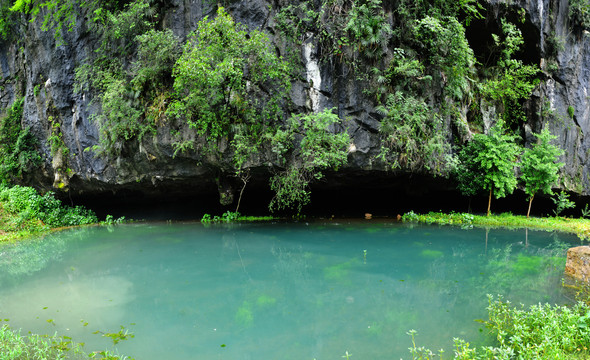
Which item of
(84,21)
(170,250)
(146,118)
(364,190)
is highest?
(84,21)

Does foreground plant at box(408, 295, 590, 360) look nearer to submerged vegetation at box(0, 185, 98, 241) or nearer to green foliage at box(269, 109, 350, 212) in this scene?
green foliage at box(269, 109, 350, 212)

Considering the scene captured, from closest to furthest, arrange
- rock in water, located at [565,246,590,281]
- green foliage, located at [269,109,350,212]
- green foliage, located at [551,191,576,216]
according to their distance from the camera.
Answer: rock in water, located at [565,246,590,281] < green foliage, located at [269,109,350,212] < green foliage, located at [551,191,576,216]

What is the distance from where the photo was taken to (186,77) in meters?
11.8

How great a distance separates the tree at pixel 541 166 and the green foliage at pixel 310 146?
7.45 meters

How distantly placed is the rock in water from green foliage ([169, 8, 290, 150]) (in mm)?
8835

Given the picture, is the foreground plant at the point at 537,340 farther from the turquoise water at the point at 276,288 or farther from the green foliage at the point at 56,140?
the green foliage at the point at 56,140

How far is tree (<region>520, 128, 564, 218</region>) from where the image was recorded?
14242mm

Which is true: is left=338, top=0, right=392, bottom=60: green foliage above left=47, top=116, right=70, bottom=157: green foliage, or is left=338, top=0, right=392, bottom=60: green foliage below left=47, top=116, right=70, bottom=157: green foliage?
above

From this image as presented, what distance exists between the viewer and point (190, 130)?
1307 cm

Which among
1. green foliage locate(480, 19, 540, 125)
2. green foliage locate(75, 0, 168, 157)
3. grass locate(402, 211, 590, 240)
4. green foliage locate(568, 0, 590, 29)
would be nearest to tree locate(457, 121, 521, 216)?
grass locate(402, 211, 590, 240)

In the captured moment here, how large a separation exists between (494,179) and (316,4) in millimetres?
8805

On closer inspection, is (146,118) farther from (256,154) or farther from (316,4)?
(316,4)

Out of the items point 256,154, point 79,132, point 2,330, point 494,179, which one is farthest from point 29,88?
point 494,179

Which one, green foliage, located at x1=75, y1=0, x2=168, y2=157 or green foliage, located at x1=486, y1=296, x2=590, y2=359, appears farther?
green foliage, located at x1=75, y1=0, x2=168, y2=157
